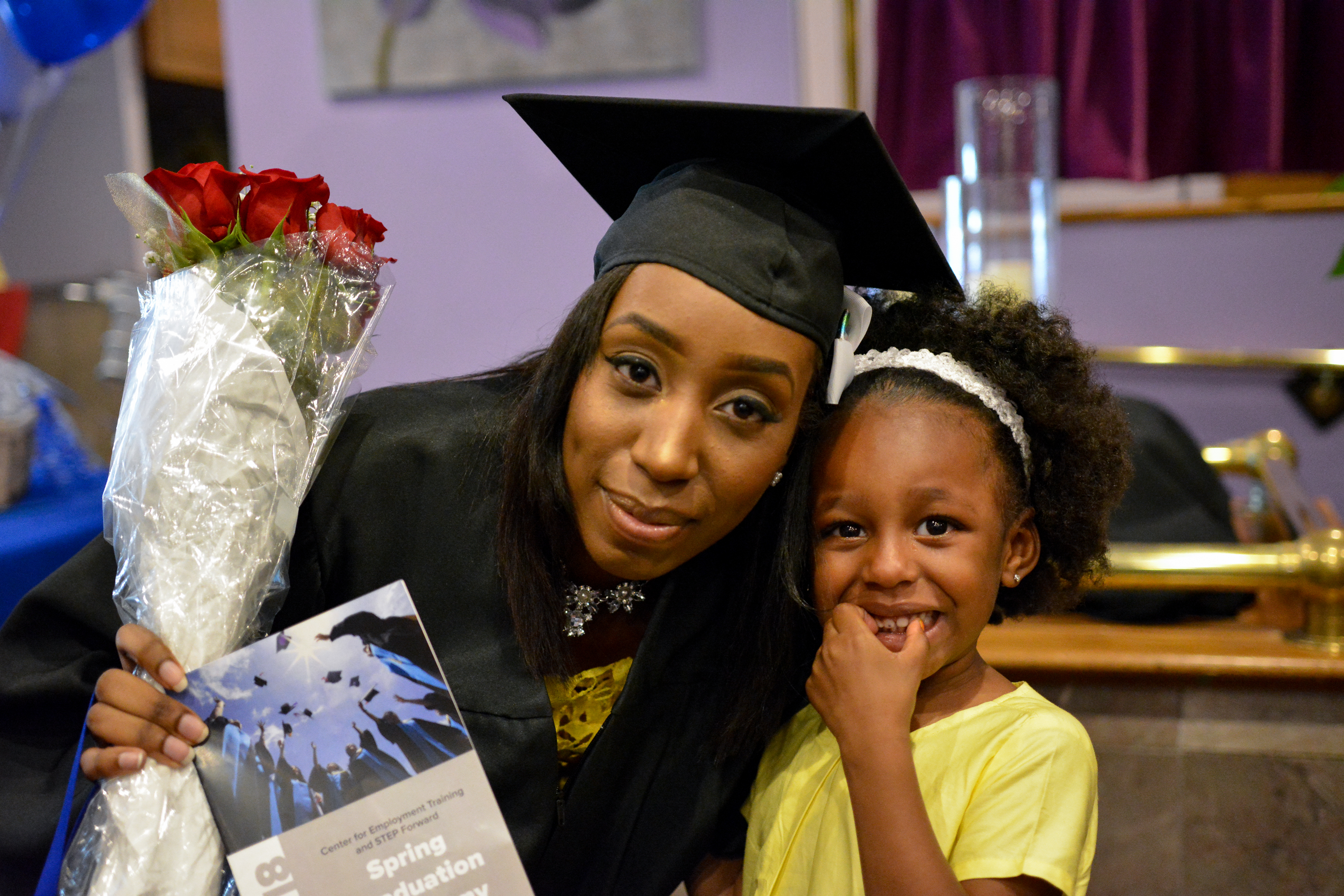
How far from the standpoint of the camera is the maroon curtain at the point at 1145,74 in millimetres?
3346

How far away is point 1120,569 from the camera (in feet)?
5.91

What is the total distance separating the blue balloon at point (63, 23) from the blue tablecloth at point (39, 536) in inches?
43.9

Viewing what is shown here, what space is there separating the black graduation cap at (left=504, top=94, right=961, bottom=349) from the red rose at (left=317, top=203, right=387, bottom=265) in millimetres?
216

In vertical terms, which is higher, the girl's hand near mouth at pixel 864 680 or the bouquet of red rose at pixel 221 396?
the bouquet of red rose at pixel 221 396

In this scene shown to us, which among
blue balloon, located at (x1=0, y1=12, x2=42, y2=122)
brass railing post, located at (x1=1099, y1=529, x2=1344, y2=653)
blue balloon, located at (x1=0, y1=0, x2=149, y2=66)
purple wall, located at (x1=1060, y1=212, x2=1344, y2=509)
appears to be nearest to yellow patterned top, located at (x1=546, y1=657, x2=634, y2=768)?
brass railing post, located at (x1=1099, y1=529, x2=1344, y2=653)

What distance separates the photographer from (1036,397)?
4.21 ft

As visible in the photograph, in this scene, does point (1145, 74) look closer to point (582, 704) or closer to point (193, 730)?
point (582, 704)

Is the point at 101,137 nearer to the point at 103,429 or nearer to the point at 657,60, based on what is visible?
the point at 103,429

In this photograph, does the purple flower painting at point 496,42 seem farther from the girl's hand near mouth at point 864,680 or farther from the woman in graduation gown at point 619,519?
the girl's hand near mouth at point 864,680

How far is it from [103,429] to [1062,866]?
3540mm

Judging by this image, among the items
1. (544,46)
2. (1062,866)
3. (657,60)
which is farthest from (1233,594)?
(544,46)

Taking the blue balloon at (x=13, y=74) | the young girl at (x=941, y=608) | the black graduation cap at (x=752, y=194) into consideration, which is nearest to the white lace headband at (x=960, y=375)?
the young girl at (x=941, y=608)

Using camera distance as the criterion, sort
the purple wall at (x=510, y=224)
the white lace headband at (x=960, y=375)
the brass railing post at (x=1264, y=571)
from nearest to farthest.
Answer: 1. the white lace headband at (x=960, y=375)
2. the brass railing post at (x=1264, y=571)
3. the purple wall at (x=510, y=224)

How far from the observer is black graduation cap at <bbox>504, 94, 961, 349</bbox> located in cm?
107
